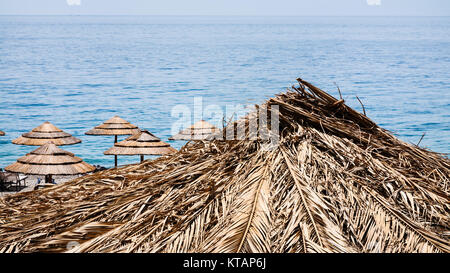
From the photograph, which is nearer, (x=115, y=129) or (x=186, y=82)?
(x=115, y=129)

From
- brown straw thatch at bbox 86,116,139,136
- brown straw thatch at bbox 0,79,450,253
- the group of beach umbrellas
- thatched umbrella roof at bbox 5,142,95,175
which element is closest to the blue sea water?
brown straw thatch at bbox 86,116,139,136

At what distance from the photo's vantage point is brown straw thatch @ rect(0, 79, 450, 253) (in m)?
Answer: 2.64

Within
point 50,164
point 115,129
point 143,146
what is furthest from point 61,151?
point 115,129

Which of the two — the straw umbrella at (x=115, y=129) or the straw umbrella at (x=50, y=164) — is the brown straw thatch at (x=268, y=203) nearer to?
the straw umbrella at (x=50, y=164)

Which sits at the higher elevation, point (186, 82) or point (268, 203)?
point (268, 203)

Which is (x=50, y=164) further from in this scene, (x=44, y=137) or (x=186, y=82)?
(x=186, y=82)

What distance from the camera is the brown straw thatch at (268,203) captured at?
264 cm

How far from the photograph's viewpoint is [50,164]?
1216cm

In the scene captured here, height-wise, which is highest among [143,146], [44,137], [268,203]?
[268,203]

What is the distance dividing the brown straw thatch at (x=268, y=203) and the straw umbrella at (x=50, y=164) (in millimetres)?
8996

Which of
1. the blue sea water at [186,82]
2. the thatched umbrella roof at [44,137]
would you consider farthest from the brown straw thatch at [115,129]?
the blue sea water at [186,82]

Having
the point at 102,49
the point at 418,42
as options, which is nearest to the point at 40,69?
the point at 102,49

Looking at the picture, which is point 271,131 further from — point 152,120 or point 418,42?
point 418,42
